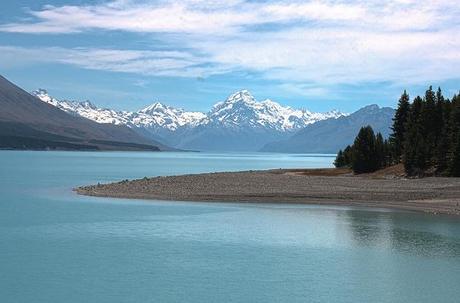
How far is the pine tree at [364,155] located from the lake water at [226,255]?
4411 centimetres

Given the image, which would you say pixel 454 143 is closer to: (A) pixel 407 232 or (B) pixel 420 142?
(B) pixel 420 142

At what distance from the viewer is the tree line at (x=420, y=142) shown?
90125 mm

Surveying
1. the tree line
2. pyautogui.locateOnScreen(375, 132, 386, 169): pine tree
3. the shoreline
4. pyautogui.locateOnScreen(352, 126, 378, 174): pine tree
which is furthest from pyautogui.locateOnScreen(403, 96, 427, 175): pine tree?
pyautogui.locateOnScreen(375, 132, 386, 169): pine tree

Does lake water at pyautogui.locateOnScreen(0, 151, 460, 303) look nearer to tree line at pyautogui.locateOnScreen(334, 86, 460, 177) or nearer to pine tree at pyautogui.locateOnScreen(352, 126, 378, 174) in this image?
tree line at pyautogui.locateOnScreen(334, 86, 460, 177)

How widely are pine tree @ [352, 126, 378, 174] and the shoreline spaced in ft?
28.0

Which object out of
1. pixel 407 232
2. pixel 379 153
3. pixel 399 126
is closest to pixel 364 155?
pixel 379 153

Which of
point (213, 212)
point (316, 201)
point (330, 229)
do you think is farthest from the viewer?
point (316, 201)

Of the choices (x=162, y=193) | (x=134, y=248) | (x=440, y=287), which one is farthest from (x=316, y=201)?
(x=440, y=287)

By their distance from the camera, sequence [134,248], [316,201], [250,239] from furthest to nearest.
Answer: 1. [316,201]
2. [250,239]
3. [134,248]

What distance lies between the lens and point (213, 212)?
6253 centimetres

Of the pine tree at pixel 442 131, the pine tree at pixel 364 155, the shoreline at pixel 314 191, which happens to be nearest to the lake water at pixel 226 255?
the shoreline at pixel 314 191

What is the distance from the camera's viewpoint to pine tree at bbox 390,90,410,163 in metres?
110

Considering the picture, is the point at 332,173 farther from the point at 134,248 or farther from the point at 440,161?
the point at 134,248

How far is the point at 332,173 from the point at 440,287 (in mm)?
81581
